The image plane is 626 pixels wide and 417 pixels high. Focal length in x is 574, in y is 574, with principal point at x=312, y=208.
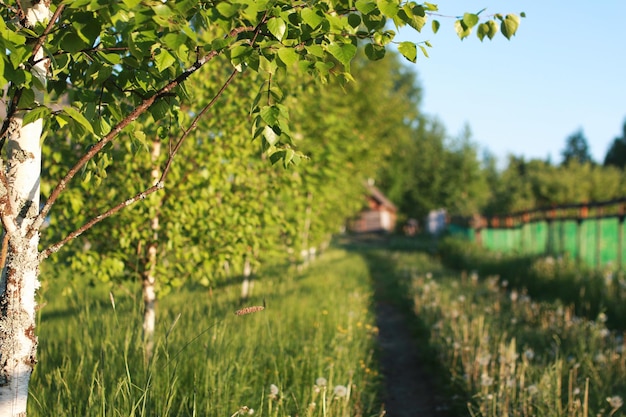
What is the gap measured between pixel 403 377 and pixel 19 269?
17.7ft

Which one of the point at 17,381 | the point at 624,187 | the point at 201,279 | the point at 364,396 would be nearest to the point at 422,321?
the point at 364,396

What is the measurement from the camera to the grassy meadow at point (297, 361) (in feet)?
13.0

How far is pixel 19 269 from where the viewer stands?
2635 mm

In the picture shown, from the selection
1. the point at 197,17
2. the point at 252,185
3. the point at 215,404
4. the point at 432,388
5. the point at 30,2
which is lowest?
the point at 432,388

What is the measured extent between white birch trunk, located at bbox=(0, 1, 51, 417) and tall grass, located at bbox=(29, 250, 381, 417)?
1.57 feet

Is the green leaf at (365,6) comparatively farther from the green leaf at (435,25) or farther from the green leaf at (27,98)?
the green leaf at (27,98)

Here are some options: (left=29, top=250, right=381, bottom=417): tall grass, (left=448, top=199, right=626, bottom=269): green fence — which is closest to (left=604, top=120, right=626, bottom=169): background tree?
(left=448, top=199, right=626, bottom=269): green fence

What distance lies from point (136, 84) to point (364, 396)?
13.1 ft

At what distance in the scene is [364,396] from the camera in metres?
5.62

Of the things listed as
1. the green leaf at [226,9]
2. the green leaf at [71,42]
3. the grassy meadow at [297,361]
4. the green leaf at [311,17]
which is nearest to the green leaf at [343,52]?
the green leaf at [311,17]

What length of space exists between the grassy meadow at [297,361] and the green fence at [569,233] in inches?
127

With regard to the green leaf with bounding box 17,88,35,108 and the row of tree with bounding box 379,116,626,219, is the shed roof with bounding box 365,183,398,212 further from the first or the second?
the green leaf with bounding box 17,88,35,108

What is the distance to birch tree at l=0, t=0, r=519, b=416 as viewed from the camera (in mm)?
2188

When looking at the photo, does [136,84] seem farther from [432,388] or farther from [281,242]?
[281,242]
